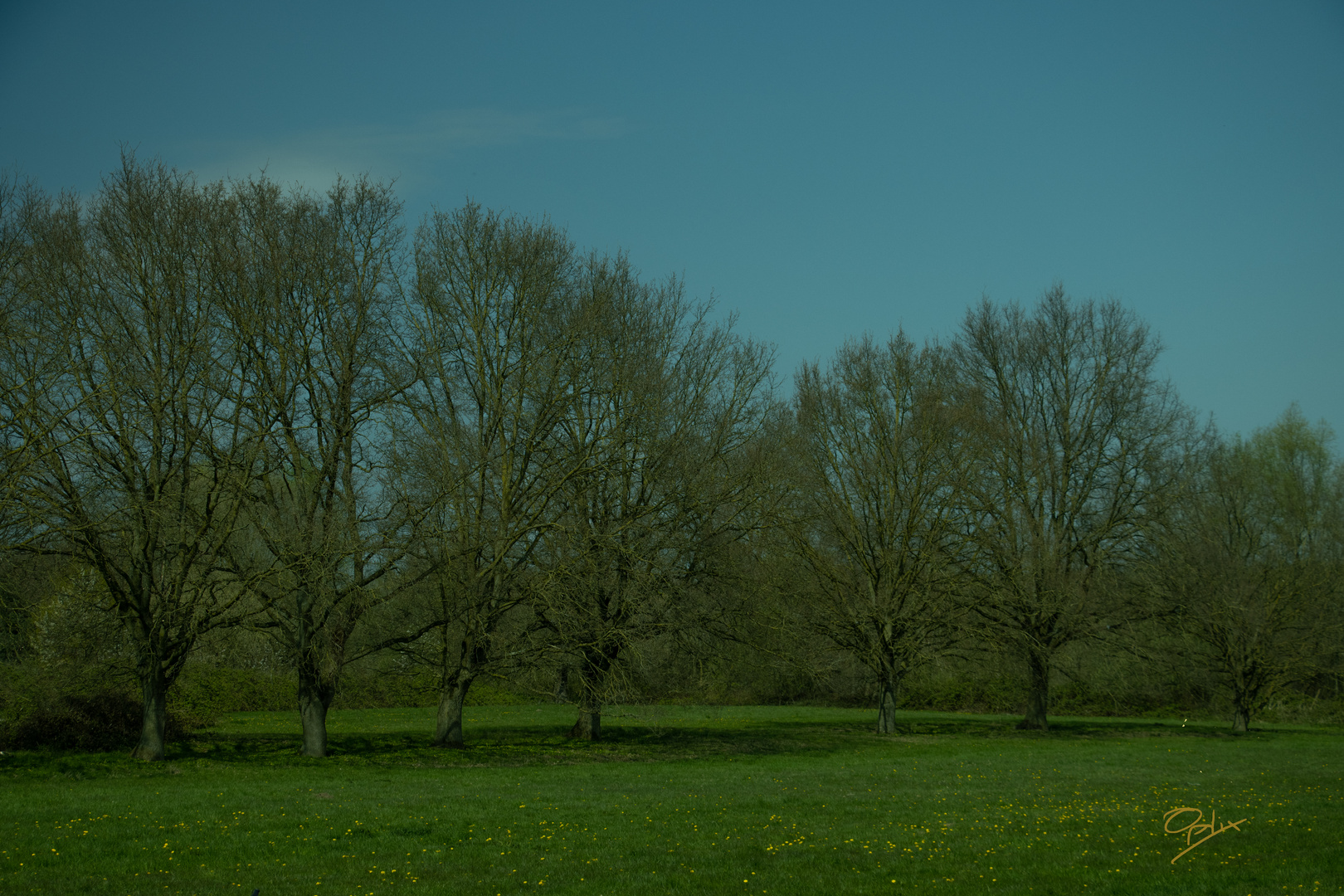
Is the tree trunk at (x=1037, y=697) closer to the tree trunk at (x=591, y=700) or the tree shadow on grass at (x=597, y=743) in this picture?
the tree shadow on grass at (x=597, y=743)

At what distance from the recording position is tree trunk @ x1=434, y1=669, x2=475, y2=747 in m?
21.4

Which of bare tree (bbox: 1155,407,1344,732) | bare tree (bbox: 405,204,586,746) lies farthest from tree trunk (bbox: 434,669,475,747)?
bare tree (bbox: 1155,407,1344,732)

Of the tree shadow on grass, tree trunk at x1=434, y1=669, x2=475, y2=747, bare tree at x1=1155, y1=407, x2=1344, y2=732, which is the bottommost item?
the tree shadow on grass

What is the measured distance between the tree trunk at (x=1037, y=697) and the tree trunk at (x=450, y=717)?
1721cm

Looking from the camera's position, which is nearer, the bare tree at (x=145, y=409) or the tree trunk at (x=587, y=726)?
the bare tree at (x=145, y=409)

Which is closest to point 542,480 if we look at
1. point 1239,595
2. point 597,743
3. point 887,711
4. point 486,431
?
point 486,431

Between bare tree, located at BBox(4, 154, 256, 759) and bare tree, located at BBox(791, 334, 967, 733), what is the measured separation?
15041 millimetres

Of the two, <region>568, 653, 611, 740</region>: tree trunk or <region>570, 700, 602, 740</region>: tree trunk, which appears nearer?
<region>568, 653, 611, 740</region>: tree trunk

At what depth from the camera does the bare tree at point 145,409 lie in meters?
16.5

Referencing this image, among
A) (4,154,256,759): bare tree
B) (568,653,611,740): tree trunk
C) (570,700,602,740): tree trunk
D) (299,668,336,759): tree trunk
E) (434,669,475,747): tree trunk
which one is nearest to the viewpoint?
(4,154,256,759): bare tree

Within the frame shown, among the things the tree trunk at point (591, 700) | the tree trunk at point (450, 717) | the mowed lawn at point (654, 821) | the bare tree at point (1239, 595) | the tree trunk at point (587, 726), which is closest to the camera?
the mowed lawn at point (654, 821)

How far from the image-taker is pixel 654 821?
11.9 meters

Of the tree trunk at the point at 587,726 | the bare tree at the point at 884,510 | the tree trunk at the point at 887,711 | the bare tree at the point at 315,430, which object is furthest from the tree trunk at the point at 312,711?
the tree trunk at the point at 887,711

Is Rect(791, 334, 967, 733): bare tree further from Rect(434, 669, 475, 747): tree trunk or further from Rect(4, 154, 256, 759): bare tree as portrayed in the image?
Rect(4, 154, 256, 759): bare tree
